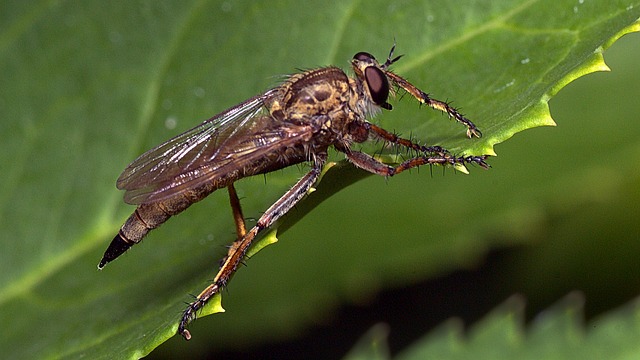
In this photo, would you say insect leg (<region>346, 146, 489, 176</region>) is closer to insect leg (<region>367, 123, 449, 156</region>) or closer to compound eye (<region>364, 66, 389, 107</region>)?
insect leg (<region>367, 123, 449, 156</region>)

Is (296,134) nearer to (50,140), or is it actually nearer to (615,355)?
(50,140)

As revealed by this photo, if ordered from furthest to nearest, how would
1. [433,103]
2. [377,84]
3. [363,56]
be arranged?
[377,84] → [363,56] → [433,103]

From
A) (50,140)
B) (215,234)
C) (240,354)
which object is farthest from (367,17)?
(240,354)

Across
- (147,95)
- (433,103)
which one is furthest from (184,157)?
(433,103)

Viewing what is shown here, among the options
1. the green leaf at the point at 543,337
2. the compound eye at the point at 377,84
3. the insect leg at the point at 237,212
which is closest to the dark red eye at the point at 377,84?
the compound eye at the point at 377,84

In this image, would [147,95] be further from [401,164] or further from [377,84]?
[401,164]

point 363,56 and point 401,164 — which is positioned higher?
point 363,56

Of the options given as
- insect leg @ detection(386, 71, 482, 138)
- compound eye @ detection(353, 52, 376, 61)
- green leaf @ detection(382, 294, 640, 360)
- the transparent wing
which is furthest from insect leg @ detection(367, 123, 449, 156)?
green leaf @ detection(382, 294, 640, 360)
